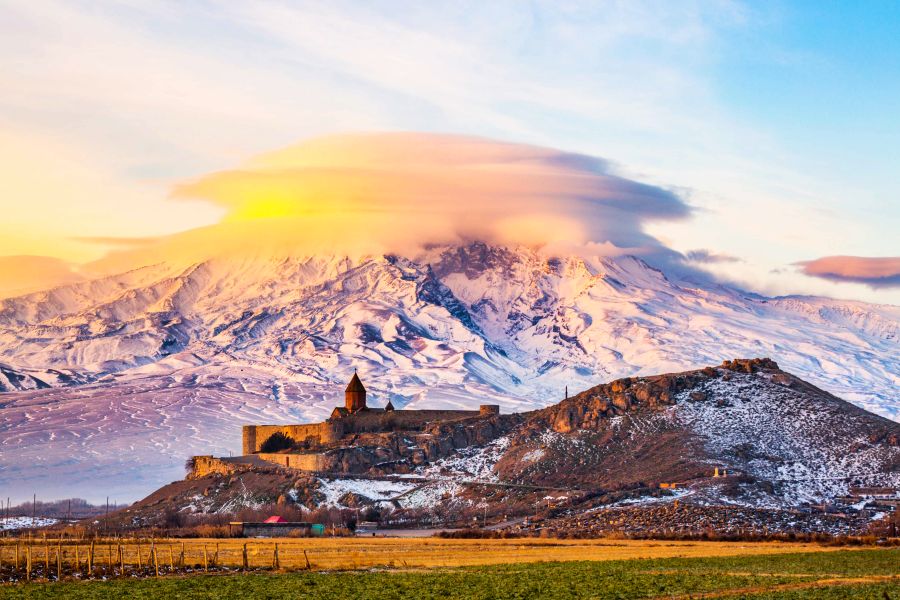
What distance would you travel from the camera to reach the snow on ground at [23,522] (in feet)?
419

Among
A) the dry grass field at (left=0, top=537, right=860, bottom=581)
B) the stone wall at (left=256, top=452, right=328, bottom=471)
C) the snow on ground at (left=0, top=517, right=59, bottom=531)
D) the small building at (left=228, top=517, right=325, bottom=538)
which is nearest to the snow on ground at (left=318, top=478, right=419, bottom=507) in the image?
the stone wall at (left=256, top=452, right=328, bottom=471)

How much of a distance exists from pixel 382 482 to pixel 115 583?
7308cm

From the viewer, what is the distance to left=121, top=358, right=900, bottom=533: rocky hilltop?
4673 inches

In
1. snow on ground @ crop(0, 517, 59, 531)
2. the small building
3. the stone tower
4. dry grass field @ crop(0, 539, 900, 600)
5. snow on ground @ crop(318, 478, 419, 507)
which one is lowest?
dry grass field @ crop(0, 539, 900, 600)

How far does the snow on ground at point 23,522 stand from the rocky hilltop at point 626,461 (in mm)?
9549

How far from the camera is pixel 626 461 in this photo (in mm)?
131125

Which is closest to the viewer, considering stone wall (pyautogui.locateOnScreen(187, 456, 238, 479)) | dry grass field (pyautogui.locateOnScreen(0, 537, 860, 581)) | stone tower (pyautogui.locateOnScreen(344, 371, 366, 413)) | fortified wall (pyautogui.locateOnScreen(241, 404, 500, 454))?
dry grass field (pyautogui.locateOnScreen(0, 537, 860, 581))

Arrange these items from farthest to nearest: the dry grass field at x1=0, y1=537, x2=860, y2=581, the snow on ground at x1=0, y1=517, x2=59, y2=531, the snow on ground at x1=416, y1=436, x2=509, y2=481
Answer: the snow on ground at x1=416, y1=436, x2=509, y2=481 < the snow on ground at x1=0, y1=517, x2=59, y2=531 < the dry grass field at x1=0, y1=537, x2=860, y2=581

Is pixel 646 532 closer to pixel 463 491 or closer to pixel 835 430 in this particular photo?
pixel 463 491

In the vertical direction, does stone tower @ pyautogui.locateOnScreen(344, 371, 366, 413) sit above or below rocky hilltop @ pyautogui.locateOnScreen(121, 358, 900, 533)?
above

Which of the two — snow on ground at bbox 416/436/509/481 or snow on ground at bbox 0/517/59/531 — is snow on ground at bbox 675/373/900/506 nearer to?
snow on ground at bbox 416/436/509/481

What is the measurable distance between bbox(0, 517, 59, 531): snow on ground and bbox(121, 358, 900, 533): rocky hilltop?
955 centimetres

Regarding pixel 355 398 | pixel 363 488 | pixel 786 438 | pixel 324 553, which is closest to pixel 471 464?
pixel 363 488

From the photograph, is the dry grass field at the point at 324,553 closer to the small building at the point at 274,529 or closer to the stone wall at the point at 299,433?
the small building at the point at 274,529
